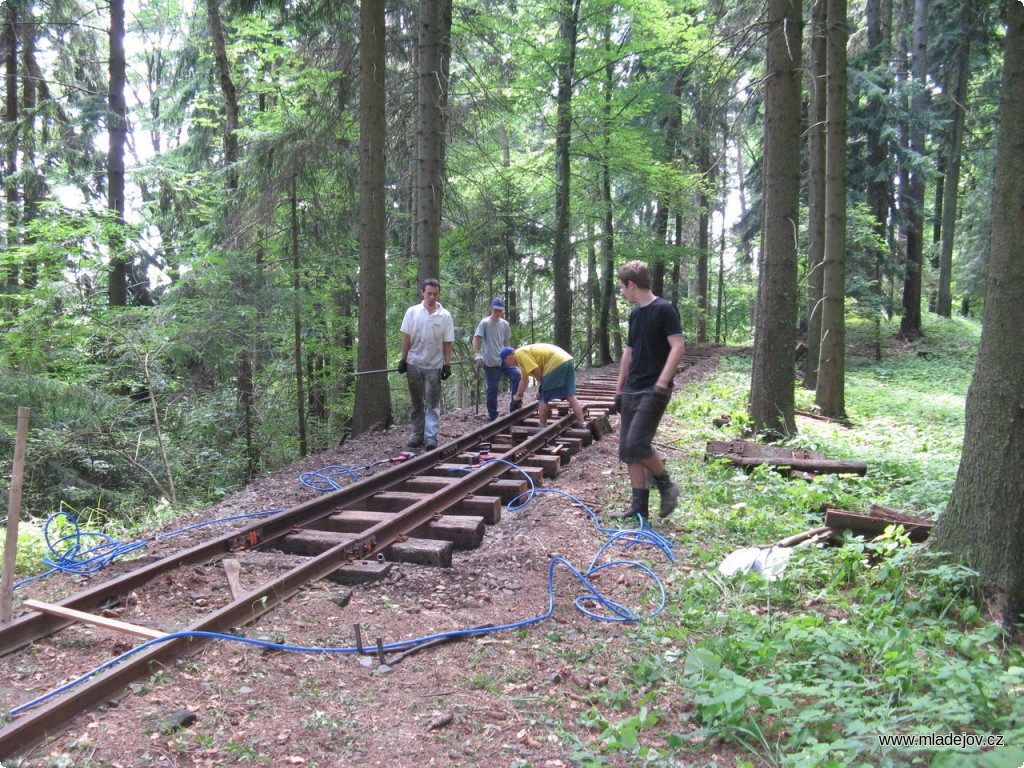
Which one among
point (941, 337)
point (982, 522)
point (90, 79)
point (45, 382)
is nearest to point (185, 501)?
point (45, 382)

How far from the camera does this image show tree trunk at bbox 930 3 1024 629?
11.7 ft

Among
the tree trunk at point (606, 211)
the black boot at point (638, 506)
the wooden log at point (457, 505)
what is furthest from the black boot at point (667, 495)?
the tree trunk at point (606, 211)

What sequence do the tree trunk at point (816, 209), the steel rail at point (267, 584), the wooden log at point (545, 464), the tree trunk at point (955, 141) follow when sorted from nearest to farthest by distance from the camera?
the steel rail at point (267, 584) < the wooden log at point (545, 464) < the tree trunk at point (816, 209) < the tree trunk at point (955, 141)

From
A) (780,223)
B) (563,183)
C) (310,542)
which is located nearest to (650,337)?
(310,542)

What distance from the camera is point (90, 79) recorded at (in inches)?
698

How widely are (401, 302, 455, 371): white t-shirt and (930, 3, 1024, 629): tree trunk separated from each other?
19.3 feet

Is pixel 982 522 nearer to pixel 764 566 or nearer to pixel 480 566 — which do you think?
pixel 764 566

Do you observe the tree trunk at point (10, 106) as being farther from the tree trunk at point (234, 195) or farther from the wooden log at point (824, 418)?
the wooden log at point (824, 418)

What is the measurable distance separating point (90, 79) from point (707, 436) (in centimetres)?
1865

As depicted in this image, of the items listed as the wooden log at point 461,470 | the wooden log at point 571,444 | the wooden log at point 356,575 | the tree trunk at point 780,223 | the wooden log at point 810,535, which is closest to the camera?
the wooden log at point 356,575

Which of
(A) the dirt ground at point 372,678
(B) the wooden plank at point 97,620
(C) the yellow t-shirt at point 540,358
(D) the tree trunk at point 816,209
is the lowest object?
(A) the dirt ground at point 372,678

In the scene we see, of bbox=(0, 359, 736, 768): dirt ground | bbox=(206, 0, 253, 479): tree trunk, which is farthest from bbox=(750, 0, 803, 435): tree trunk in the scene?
bbox=(206, 0, 253, 479): tree trunk

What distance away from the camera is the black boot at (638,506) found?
570 cm

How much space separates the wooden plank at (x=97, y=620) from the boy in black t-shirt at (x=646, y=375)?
3.60m
